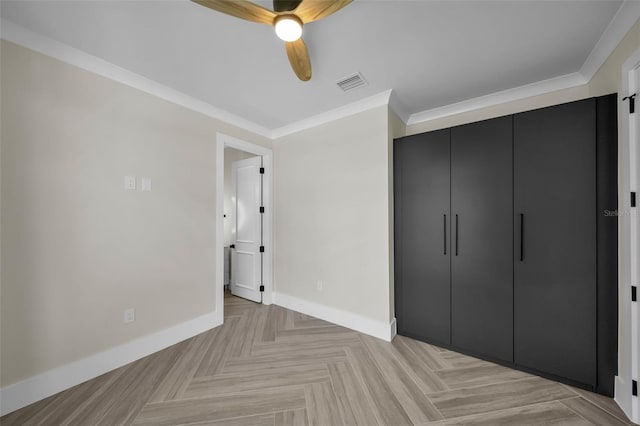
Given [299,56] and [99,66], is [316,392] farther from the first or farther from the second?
[99,66]

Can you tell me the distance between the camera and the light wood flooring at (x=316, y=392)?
162cm

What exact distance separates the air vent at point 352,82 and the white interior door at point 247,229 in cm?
174

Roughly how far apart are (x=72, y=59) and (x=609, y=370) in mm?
4645

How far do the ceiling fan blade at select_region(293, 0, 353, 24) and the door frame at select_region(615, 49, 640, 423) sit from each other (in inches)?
73.6

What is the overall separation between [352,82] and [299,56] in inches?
34.1

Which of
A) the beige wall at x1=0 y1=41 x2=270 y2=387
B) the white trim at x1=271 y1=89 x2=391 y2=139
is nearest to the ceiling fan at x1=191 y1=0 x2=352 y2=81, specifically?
the white trim at x1=271 y1=89 x2=391 y2=139

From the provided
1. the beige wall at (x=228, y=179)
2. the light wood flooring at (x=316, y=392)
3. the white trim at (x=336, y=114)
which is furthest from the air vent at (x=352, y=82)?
the beige wall at (x=228, y=179)

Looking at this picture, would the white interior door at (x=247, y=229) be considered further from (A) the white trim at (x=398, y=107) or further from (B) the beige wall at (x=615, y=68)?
(B) the beige wall at (x=615, y=68)

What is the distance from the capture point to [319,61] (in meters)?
2.08

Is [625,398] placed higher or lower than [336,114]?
lower

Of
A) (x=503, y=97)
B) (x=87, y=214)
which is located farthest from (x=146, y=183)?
(x=503, y=97)

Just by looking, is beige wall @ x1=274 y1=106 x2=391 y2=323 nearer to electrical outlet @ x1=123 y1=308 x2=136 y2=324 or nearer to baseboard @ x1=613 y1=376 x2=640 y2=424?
baseboard @ x1=613 y1=376 x2=640 y2=424

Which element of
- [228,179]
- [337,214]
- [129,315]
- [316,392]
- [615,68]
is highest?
[615,68]

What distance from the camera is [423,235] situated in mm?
2607
